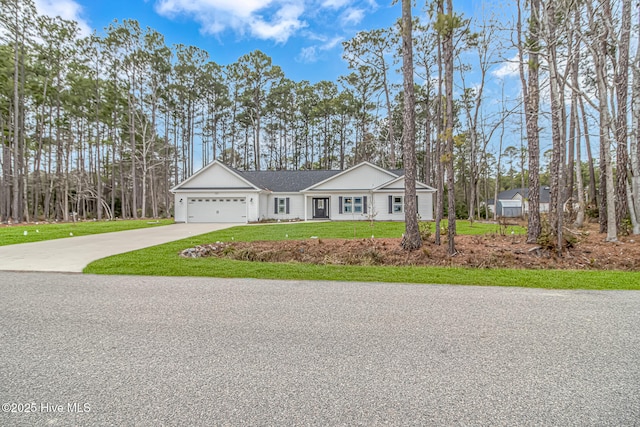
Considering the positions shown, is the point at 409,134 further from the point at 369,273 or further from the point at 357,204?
the point at 357,204

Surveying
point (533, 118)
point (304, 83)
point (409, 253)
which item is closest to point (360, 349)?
point (409, 253)

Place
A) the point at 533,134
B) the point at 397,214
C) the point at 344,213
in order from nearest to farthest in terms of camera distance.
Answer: the point at 533,134
the point at 397,214
the point at 344,213

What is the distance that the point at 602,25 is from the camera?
23.5 ft

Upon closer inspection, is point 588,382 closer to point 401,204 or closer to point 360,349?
point 360,349

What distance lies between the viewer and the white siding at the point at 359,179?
21.0 meters

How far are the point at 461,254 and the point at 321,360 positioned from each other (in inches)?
227

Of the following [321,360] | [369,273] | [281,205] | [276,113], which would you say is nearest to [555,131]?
[369,273]

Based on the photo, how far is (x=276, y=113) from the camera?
1321 inches

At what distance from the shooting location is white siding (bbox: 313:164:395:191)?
68.8 feet

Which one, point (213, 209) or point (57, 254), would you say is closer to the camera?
point (57, 254)

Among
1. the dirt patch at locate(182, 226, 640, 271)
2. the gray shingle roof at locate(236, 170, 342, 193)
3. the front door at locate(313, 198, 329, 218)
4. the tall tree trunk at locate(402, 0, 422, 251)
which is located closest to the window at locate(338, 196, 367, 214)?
the front door at locate(313, 198, 329, 218)

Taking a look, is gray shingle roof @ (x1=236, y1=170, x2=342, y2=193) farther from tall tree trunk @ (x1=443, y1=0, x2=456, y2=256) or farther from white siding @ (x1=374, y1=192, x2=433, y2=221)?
tall tree trunk @ (x1=443, y1=0, x2=456, y2=256)

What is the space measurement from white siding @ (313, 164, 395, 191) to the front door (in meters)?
1.17

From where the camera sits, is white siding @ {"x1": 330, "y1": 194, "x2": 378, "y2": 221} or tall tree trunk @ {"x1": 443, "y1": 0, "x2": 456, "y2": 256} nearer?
tall tree trunk @ {"x1": 443, "y1": 0, "x2": 456, "y2": 256}
